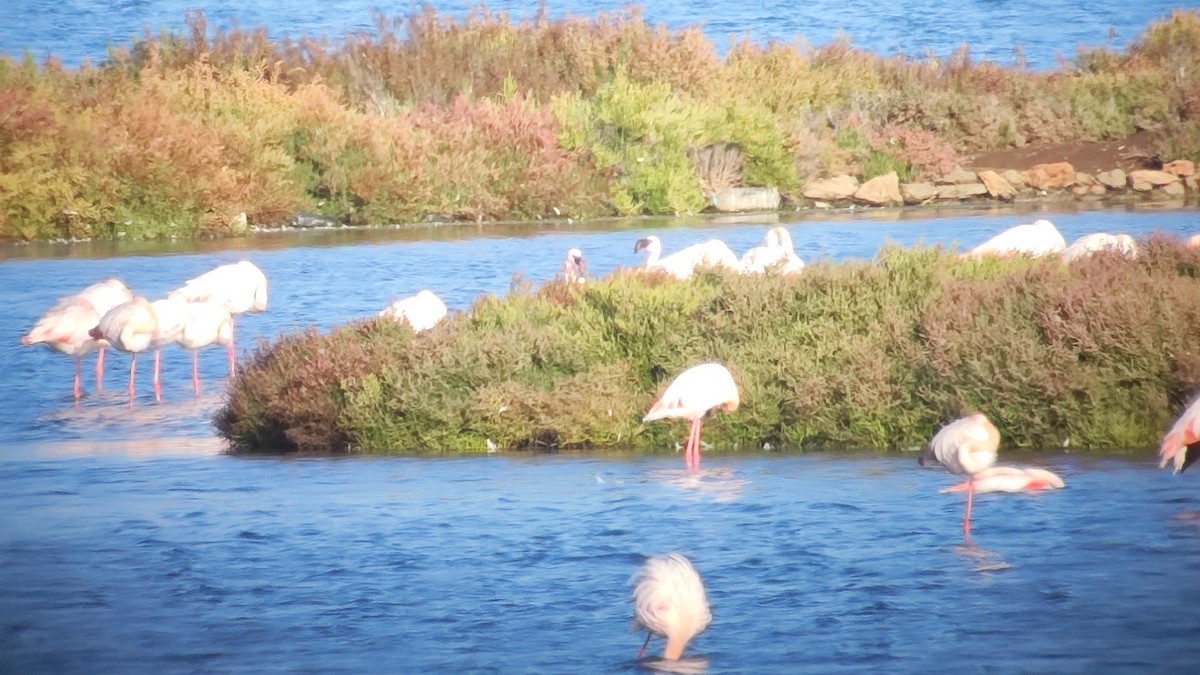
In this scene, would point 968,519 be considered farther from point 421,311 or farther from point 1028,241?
point 1028,241

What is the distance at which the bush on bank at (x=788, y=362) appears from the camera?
10531 millimetres

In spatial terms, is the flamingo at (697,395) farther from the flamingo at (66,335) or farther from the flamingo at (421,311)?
the flamingo at (66,335)

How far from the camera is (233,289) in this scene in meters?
16.1

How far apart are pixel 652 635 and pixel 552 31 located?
1022 inches

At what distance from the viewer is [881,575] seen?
8.16m

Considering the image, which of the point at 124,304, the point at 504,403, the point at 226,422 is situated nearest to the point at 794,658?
the point at 504,403

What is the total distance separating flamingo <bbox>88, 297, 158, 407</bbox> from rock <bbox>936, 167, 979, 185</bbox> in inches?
659

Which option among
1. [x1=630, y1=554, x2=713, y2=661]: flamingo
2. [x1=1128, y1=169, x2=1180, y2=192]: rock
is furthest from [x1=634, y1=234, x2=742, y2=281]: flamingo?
[x1=1128, y1=169, x2=1180, y2=192]: rock

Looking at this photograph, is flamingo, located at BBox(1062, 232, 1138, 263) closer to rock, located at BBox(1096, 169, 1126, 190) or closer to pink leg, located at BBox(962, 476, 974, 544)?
pink leg, located at BBox(962, 476, 974, 544)

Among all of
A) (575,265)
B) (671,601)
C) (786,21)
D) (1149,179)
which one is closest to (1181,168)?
(1149,179)

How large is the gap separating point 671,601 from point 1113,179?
22760 mm

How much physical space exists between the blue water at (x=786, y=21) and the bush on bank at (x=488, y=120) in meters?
16.4

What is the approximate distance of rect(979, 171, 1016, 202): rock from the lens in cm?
2723

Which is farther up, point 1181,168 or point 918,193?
point 1181,168
